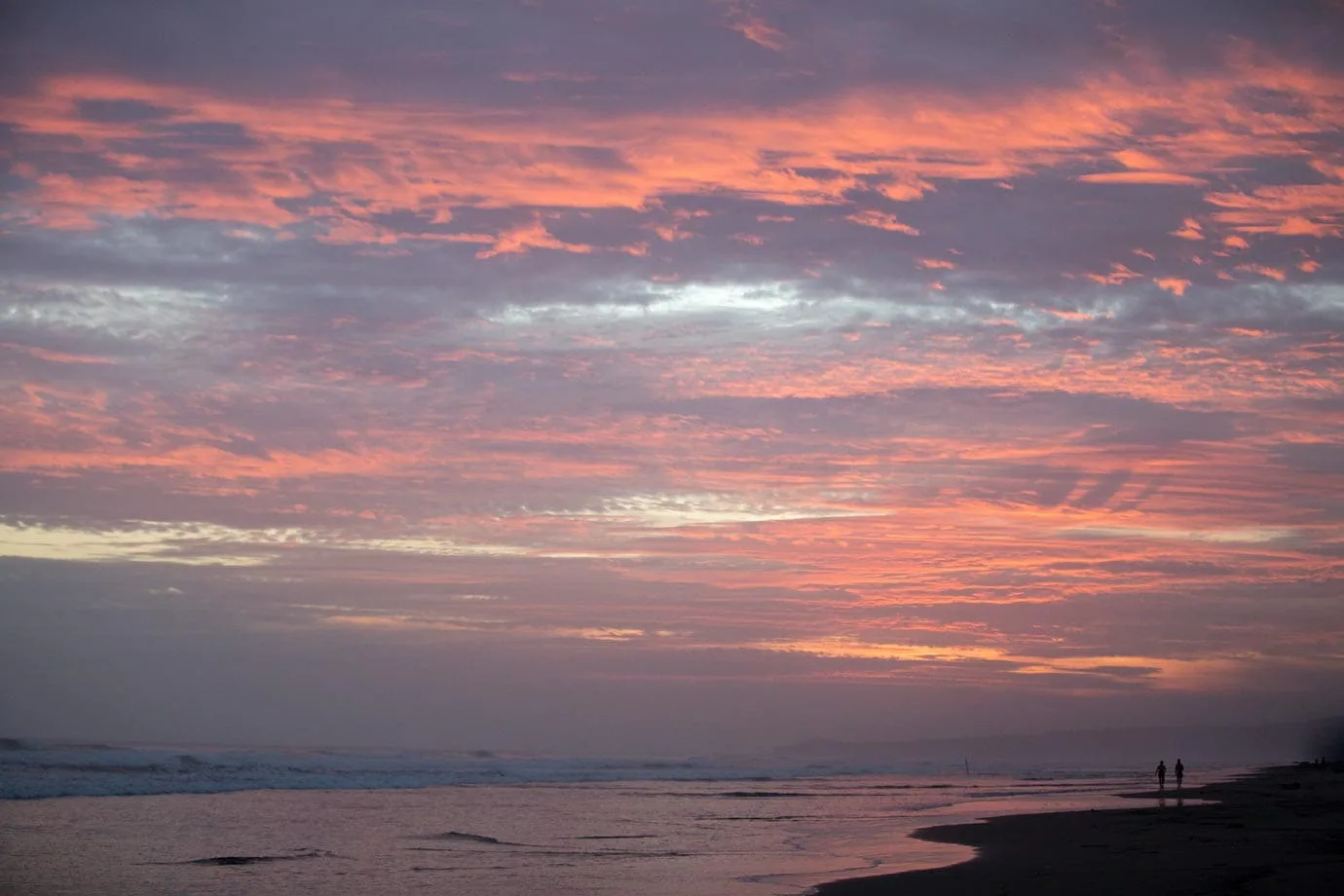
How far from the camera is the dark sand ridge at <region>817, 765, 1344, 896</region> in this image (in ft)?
51.2

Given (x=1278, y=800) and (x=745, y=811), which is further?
(x=745, y=811)

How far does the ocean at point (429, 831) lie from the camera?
18.3 metres

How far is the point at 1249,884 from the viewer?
14922 millimetres

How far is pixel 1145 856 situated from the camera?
19484 millimetres

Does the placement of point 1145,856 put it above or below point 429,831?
above

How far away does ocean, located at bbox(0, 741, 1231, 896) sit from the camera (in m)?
18.3

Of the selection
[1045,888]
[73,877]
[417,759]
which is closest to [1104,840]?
[1045,888]

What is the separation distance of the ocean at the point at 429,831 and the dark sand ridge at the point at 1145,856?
1538 millimetres

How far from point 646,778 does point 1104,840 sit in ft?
168

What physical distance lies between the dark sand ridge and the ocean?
1538 millimetres

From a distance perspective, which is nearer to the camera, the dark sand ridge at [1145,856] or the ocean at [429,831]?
the dark sand ridge at [1145,856]

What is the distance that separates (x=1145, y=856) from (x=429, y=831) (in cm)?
1647

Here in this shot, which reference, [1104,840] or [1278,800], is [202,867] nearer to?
[1104,840]

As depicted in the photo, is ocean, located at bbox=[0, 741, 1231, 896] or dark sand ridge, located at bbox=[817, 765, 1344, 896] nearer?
dark sand ridge, located at bbox=[817, 765, 1344, 896]
